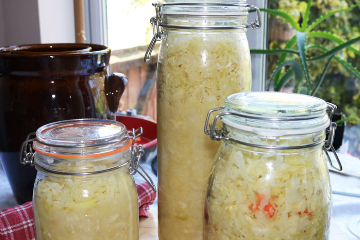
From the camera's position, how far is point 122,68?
1332mm

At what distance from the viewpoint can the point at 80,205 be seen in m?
0.40

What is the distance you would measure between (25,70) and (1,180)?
320 mm

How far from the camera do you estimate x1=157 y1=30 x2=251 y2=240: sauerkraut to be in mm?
452

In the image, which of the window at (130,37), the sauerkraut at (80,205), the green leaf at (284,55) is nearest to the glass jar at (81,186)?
the sauerkraut at (80,205)

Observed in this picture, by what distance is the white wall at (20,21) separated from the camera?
3.37 feet

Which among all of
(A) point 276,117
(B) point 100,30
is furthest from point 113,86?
(B) point 100,30

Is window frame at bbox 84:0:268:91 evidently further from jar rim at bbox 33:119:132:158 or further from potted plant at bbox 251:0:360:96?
jar rim at bbox 33:119:132:158

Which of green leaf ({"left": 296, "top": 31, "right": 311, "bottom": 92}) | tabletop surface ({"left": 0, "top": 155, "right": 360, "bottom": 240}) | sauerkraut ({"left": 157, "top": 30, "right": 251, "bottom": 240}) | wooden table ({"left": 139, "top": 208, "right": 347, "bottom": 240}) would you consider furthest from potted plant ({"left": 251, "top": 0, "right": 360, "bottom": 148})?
sauerkraut ({"left": 157, "top": 30, "right": 251, "bottom": 240})

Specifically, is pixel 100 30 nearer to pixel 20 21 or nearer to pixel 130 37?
pixel 130 37

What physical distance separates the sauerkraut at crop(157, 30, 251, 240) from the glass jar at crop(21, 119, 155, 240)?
8 cm

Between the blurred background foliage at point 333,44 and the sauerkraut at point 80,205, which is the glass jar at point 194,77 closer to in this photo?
the sauerkraut at point 80,205

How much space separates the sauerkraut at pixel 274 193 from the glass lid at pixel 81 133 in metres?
0.13

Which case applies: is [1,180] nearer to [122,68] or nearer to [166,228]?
[166,228]

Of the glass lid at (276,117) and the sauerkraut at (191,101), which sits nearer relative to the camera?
the glass lid at (276,117)
